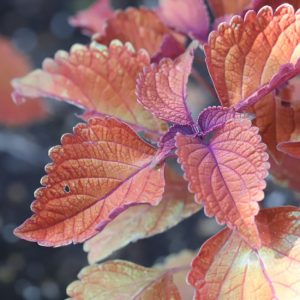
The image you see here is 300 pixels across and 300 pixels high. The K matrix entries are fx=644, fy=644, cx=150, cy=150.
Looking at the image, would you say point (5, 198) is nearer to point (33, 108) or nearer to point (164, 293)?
point (33, 108)

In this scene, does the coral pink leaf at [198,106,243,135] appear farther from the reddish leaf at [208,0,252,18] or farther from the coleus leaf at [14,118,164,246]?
the reddish leaf at [208,0,252,18]

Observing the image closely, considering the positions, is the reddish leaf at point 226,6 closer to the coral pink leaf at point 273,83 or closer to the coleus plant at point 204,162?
the coleus plant at point 204,162

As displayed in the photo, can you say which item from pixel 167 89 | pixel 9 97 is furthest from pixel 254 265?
pixel 9 97

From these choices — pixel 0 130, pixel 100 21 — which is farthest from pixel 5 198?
pixel 100 21

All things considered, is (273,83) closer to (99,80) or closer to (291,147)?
(291,147)

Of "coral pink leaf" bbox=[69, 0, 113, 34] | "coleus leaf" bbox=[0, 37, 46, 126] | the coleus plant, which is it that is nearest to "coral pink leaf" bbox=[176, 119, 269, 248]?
the coleus plant
